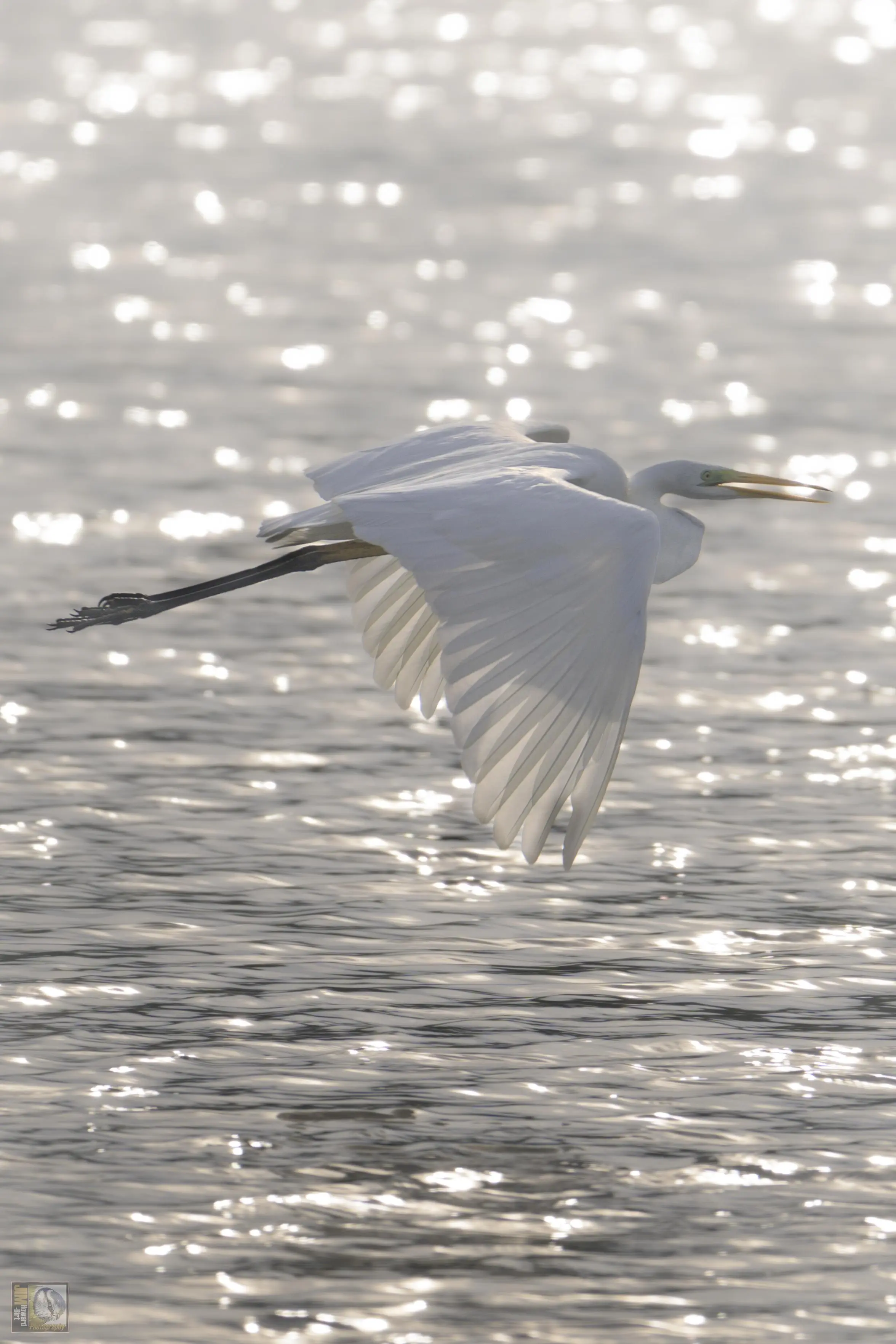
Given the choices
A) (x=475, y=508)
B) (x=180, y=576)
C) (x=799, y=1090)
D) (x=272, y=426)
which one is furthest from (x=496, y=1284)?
(x=272, y=426)

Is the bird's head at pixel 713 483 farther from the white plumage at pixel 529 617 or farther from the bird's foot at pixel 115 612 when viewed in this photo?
the bird's foot at pixel 115 612

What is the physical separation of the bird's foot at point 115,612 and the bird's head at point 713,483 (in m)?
1.55

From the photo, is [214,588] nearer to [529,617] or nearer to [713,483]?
[713,483]

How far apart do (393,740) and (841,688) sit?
5.47ft

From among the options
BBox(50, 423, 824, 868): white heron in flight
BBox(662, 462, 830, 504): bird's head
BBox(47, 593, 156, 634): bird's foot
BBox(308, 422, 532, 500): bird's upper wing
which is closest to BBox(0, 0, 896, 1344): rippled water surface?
BBox(47, 593, 156, 634): bird's foot

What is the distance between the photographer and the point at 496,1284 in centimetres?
538

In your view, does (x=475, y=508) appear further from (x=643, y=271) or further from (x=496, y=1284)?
(x=643, y=271)

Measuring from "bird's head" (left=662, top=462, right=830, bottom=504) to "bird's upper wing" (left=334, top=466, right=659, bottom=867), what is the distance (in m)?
1.59

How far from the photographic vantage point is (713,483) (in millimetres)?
8242

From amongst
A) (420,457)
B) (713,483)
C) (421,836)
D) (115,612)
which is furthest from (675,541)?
(115,612)

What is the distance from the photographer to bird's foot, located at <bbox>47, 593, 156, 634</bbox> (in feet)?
27.4

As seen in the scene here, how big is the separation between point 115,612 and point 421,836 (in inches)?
44.9

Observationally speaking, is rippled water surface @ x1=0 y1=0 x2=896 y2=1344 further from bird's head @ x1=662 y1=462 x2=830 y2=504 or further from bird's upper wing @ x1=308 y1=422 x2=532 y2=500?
bird's upper wing @ x1=308 y1=422 x2=532 y2=500

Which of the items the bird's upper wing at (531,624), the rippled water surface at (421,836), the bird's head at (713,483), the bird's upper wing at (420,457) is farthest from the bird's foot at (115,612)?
the bird's upper wing at (531,624)
